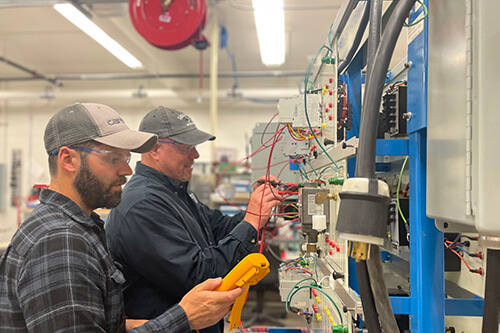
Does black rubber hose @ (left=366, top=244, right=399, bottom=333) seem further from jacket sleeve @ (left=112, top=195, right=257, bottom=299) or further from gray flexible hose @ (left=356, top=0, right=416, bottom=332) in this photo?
jacket sleeve @ (left=112, top=195, right=257, bottom=299)

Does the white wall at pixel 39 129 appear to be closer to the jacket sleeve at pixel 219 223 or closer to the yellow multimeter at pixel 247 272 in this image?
the jacket sleeve at pixel 219 223

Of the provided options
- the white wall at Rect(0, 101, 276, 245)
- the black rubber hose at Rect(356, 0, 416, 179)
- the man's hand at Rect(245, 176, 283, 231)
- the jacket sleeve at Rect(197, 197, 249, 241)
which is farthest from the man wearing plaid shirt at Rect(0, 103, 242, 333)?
the white wall at Rect(0, 101, 276, 245)

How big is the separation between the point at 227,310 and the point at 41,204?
0.65 m

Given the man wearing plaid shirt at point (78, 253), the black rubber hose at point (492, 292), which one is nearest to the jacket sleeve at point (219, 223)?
the man wearing plaid shirt at point (78, 253)

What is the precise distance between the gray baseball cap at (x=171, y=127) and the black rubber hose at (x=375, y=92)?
114 centimetres

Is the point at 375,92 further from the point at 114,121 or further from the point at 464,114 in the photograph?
the point at 114,121

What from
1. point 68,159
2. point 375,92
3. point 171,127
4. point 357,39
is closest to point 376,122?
point 375,92

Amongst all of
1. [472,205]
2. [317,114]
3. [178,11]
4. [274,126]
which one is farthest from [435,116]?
[178,11]

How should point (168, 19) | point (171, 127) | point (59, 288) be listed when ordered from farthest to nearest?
point (168, 19) → point (171, 127) → point (59, 288)

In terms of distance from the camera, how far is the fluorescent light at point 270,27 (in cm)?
299

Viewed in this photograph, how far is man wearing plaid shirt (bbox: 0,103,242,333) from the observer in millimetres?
930

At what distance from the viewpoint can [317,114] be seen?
4.60ft

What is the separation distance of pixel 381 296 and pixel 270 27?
3008 mm

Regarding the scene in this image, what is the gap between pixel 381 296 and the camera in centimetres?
77
